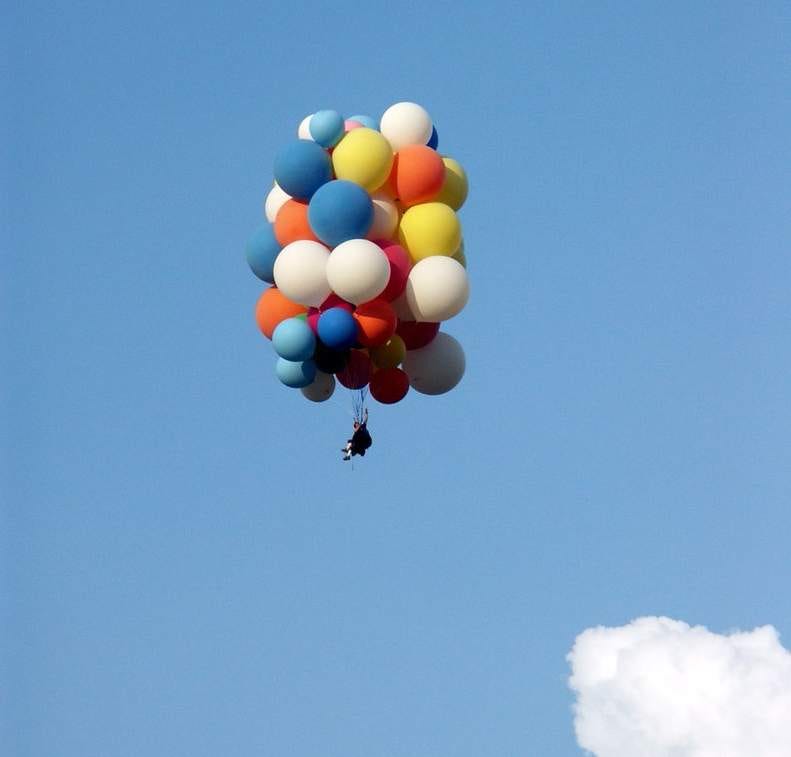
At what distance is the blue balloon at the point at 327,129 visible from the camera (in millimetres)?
34625

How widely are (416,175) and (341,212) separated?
60.5 inches

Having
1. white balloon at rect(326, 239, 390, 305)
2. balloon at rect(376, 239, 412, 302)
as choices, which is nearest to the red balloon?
balloon at rect(376, 239, 412, 302)

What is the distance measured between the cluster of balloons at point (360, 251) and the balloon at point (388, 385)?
1cm

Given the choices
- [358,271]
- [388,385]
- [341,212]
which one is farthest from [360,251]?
[388,385]

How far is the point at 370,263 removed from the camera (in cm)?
3322

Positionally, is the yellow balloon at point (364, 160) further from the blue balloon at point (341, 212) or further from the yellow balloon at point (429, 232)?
the yellow balloon at point (429, 232)

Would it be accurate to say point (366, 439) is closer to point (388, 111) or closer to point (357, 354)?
point (357, 354)

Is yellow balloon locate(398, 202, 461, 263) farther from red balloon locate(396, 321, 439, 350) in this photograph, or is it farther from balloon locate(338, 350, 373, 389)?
balloon locate(338, 350, 373, 389)

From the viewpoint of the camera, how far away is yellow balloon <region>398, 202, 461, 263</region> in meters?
34.3

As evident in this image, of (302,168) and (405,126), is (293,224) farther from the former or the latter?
(405,126)

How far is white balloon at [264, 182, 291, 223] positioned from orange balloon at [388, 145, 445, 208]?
162 cm

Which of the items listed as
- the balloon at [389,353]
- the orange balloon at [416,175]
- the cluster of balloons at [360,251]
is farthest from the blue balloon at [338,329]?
the orange balloon at [416,175]

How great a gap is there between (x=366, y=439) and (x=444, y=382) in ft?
5.06

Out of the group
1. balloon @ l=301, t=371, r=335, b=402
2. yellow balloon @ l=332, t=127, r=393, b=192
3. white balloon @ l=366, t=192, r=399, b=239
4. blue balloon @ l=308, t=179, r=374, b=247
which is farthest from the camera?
balloon @ l=301, t=371, r=335, b=402
